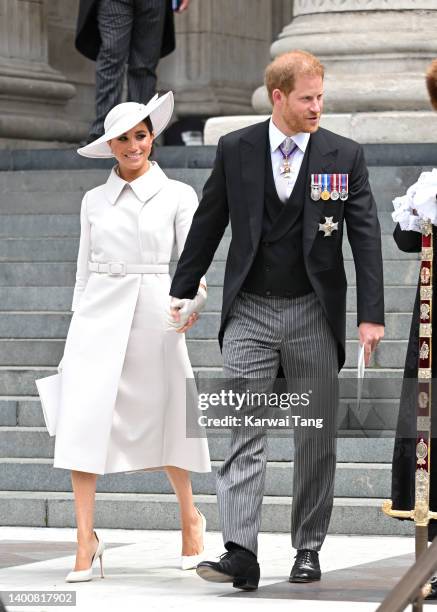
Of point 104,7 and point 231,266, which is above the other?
point 104,7

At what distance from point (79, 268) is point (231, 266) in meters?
0.82

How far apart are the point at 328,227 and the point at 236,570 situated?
127 cm

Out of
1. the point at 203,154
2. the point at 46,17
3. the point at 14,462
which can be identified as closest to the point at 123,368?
the point at 14,462

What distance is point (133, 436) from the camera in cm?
736

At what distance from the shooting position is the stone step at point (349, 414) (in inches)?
347

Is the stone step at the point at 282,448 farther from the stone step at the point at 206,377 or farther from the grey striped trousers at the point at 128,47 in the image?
the grey striped trousers at the point at 128,47

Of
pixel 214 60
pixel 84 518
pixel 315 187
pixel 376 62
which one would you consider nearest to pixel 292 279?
pixel 315 187

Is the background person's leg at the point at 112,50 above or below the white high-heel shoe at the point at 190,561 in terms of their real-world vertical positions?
above

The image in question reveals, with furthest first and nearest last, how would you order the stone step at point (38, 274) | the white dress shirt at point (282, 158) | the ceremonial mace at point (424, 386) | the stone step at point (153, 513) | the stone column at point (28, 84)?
1. the stone column at point (28, 84)
2. the stone step at point (38, 274)
3. the stone step at point (153, 513)
4. the white dress shirt at point (282, 158)
5. the ceremonial mace at point (424, 386)

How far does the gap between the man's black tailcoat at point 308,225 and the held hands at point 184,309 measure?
27 mm

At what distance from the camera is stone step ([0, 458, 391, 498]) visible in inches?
336

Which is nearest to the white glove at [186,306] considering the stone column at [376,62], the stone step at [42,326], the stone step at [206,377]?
the stone step at [206,377]

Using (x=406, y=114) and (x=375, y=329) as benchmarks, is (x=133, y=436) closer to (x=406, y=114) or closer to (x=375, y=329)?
(x=375, y=329)

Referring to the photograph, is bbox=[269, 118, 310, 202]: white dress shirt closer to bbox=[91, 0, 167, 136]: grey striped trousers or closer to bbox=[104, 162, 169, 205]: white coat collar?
bbox=[104, 162, 169, 205]: white coat collar
